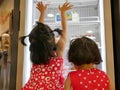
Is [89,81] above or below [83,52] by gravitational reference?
below

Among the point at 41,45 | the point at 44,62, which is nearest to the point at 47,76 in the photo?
the point at 44,62

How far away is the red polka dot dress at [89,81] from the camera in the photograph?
3.73 ft

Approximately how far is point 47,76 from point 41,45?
7.6 inches

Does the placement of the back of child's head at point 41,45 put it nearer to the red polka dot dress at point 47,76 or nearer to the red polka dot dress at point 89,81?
the red polka dot dress at point 47,76

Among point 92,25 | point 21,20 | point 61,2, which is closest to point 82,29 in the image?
point 92,25

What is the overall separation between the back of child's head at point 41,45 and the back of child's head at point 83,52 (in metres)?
0.15

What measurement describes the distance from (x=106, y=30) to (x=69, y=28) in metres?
0.43

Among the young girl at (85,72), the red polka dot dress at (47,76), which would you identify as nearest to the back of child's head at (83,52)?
the young girl at (85,72)

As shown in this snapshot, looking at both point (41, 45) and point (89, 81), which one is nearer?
point (89, 81)

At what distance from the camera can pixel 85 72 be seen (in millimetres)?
1172

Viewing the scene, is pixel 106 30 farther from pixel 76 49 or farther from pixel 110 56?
pixel 76 49

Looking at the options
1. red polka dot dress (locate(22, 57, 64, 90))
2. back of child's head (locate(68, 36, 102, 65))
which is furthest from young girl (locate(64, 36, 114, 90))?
red polka dot dress (locate(22, 57, 64, 90))

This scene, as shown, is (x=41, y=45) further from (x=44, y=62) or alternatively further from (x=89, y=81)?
(x=89, y=81)

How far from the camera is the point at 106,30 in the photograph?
140 cm
